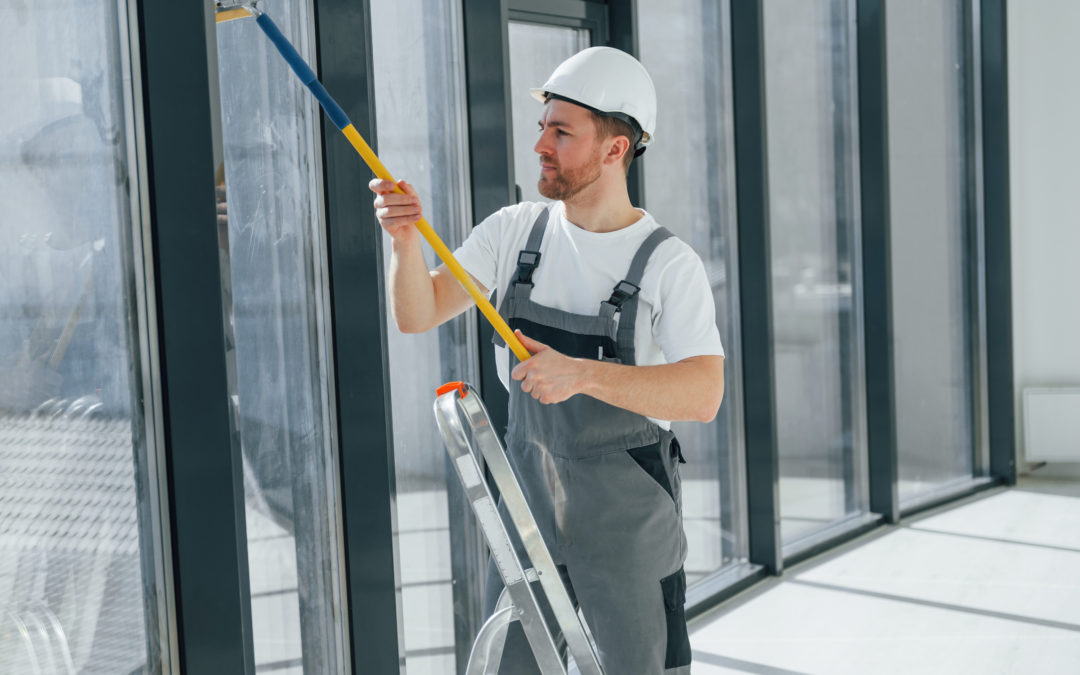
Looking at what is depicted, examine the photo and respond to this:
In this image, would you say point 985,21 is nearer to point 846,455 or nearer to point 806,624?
point 846,455

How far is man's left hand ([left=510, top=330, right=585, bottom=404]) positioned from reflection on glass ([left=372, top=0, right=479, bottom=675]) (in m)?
1.08

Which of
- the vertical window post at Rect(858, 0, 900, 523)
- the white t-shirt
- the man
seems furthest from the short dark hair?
the vertical window post at Rect(858, 0, 900, 523)

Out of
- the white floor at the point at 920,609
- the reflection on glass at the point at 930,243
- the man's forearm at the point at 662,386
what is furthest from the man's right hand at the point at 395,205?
the reflection on glass at the point at 930,243

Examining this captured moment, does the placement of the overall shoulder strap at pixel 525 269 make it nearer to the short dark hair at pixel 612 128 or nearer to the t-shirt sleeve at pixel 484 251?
the t-shirt sleeve at pixel 484 251

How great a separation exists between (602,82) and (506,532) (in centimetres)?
76

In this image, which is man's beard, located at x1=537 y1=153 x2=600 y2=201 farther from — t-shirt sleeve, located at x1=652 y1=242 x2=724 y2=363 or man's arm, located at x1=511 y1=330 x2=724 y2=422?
man's arm, located at x1=511 y1=330 x2=724 y2=422

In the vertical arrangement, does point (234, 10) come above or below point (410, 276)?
above

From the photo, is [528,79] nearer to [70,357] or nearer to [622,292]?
[622,292]

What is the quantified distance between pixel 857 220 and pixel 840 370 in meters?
0.67

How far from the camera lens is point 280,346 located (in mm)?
2219

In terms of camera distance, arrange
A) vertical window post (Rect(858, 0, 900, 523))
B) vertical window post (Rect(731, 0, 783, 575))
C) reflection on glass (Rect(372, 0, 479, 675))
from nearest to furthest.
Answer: reflection on glass (Rect(372, 0, 479, 675)) < vertical window post (Rect(731, 0, 783, 575)) < vertical window post (Rect(858, 0, 900, 523))

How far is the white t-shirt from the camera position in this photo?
167cm

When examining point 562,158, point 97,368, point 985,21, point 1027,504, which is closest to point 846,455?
point 1027,504

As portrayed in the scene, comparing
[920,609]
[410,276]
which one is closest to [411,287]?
[410,276]
